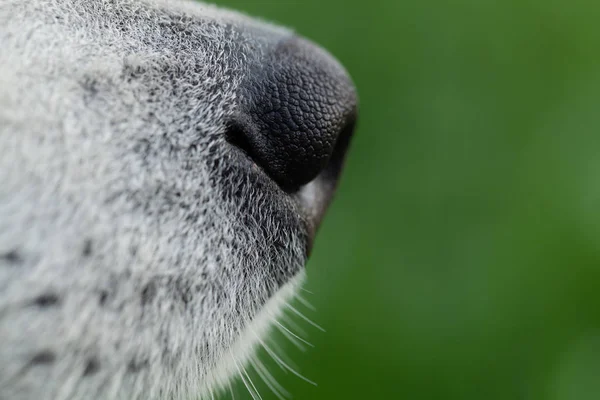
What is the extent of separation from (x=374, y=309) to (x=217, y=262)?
2525 mm

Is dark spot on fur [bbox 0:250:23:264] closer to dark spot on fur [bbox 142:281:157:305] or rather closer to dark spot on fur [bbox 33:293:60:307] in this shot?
dark spot on fur [bbox 33:293:60:307]

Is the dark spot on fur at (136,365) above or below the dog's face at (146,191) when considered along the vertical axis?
below

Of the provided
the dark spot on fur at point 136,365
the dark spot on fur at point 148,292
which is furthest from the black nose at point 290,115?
the dark spot on fur at point 136,365

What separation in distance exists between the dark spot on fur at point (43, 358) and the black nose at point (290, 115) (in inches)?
25.9

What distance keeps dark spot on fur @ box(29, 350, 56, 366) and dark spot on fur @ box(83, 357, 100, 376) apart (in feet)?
0.24

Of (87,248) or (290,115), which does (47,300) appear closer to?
(87,248)

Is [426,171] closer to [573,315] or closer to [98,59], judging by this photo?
[573,315]

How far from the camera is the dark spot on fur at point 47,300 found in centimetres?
132

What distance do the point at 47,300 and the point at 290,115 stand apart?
76 centimetres

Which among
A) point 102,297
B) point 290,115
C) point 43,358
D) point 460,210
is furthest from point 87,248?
point 460,210

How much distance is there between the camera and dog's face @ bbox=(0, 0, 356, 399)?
1.33 meters

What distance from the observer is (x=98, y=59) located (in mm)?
1528

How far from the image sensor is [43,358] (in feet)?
4.38

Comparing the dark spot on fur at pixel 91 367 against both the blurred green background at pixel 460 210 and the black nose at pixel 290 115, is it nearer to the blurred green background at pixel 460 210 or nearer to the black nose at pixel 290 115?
the black nose at pixel 290 115
